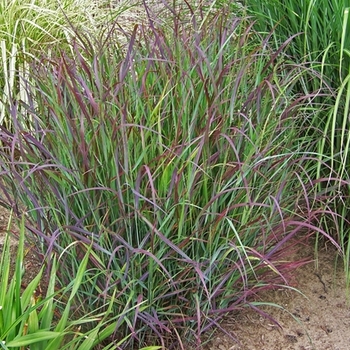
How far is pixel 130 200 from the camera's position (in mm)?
1910

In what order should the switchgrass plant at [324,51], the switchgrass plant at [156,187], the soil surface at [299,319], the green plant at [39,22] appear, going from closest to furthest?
the switchgrass plant at [156,187] → the soil surface at [299,319] → the switchgrass plant at [324,51] → the green plant at [39,22]

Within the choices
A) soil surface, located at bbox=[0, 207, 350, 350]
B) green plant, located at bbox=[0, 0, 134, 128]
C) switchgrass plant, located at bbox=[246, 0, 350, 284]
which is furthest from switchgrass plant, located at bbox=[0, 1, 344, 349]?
green plant, located at bbox=[0, 0, 134, 128]

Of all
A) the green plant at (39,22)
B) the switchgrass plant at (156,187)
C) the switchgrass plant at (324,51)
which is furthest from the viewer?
the green plant at (39,22)

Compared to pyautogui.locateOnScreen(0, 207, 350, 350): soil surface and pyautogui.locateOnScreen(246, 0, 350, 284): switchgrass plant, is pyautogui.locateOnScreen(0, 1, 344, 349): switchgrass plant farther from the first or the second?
pyautogui.locateOnScreen(246, 0, 350, 284): switchgrass plant

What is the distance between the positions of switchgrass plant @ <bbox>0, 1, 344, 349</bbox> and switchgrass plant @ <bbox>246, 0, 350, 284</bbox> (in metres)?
0.34

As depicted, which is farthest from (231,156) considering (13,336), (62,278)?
(13,336)

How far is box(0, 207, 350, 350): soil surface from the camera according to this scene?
2172 mm

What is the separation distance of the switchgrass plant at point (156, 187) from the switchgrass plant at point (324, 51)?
1.11 feet

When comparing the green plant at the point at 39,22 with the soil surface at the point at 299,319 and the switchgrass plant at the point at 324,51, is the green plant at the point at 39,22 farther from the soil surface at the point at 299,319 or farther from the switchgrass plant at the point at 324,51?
the soil surface at the point at 299,319

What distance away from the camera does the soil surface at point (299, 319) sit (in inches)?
85.5

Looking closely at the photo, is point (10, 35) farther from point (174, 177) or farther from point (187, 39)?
point (174, 177)

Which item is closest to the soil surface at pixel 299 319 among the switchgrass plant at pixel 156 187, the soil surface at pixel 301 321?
the soil surface at pixel 301 321

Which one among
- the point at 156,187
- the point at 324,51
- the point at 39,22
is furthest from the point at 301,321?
the point at 39,22

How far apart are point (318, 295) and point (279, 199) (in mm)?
584
